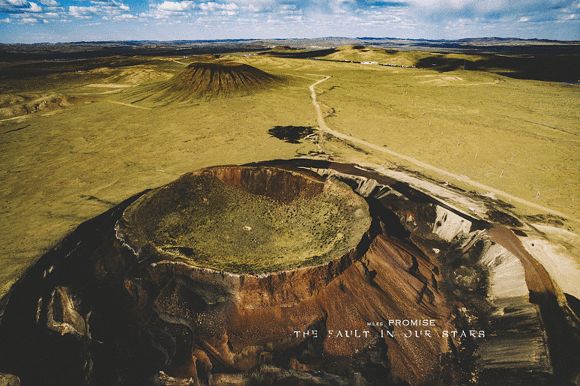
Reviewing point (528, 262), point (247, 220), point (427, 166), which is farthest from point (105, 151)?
point (528, 262)

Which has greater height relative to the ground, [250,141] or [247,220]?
[247,220]

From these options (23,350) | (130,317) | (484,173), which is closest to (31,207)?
(23,350)

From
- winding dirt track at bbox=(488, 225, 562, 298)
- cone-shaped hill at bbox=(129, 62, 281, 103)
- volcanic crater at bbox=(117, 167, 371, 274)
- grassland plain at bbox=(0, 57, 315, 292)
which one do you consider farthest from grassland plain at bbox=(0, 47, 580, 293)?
volcanic crater at bbox=(117, 167, 371, 274)

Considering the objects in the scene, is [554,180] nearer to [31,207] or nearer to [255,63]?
[31,207]

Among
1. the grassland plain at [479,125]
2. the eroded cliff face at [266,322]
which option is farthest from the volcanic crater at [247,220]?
the grassland plain at [479,125]

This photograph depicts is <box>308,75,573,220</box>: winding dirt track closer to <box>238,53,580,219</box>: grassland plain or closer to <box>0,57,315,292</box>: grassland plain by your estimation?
<box>238,53,580,219</box>: grassland plain

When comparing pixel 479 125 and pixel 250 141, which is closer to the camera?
pixel 250 141

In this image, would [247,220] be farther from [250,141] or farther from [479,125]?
[479,125]
